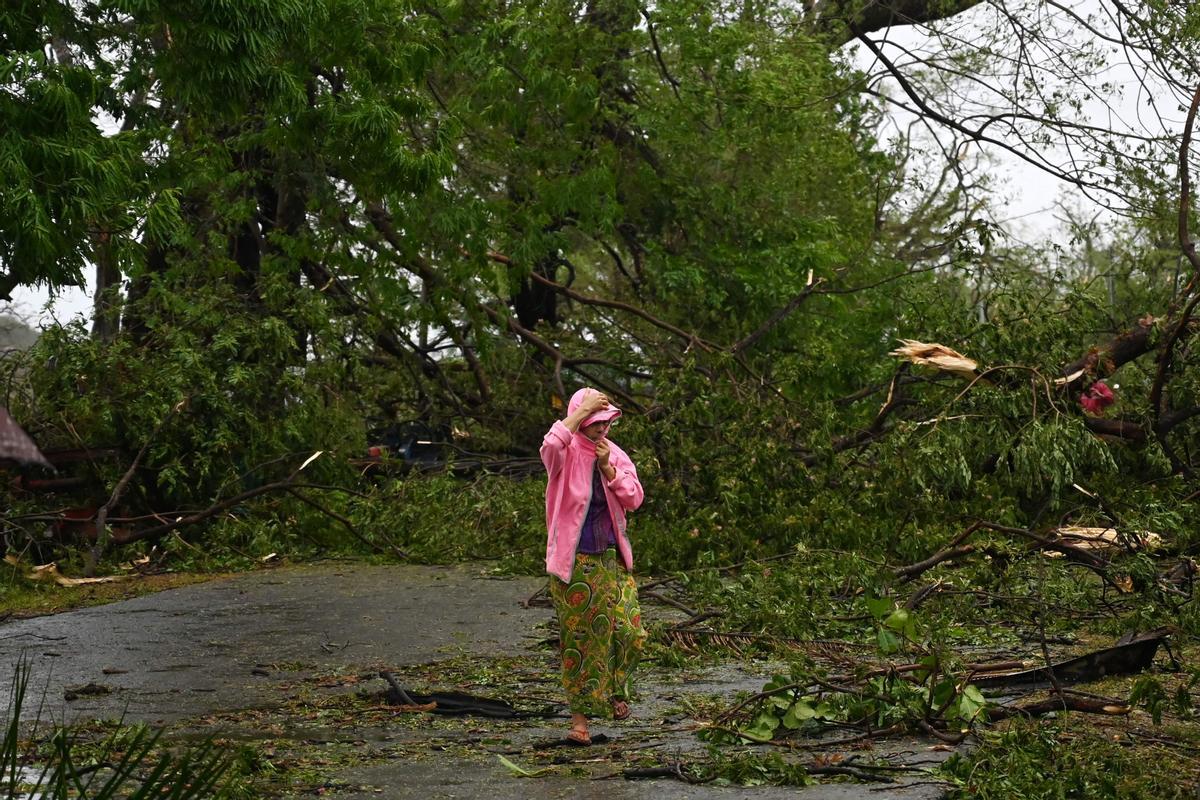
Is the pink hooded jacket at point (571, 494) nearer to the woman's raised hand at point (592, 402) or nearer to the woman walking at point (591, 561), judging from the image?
the woman walking at point (591, 561)

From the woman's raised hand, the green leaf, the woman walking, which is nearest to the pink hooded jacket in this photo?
the woman walking

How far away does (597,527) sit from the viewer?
7.05 m

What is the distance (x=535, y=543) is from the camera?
1418 centimetres

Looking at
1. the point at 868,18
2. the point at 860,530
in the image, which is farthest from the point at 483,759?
the point at 868,18

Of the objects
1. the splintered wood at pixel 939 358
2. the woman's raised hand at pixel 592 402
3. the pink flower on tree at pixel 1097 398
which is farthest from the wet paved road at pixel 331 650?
the pink flower on tree at pixel 1097 398

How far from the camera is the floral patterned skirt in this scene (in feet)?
22.2

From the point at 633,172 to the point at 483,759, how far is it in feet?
46.7

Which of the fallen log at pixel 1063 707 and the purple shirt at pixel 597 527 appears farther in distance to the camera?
the purple shirt at pixel 597 527

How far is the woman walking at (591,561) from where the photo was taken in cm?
683

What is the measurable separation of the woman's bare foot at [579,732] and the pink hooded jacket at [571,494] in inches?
25.8

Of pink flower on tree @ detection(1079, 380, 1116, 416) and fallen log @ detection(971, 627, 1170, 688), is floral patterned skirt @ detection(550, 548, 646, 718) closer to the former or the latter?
fallen log @ detection(971, 627, 1170, 688)

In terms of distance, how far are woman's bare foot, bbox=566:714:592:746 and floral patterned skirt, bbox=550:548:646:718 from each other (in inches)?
3.7

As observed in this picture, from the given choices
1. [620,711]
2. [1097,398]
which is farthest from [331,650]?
[1097,398]

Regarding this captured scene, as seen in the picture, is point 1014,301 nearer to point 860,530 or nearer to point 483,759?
point 860,530
